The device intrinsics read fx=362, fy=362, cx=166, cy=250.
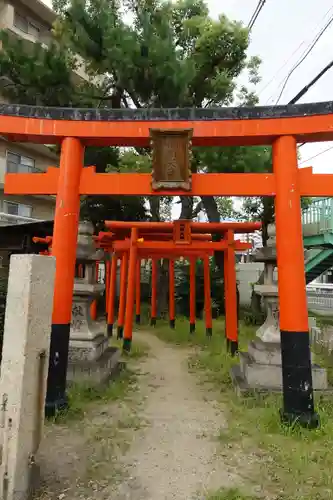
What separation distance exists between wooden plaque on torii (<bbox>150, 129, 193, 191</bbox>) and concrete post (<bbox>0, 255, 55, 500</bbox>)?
2.28 m

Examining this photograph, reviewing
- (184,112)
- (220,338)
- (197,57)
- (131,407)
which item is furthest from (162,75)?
(131,407)

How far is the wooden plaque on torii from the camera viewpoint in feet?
16.5

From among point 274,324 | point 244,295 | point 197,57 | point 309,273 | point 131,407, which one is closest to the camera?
point 131,407

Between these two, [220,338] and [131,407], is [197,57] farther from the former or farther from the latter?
[131,407]

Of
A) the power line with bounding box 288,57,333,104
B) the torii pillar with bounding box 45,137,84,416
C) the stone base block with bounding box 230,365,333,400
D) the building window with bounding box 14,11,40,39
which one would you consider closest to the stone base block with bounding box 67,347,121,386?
the torii pillar with bounding box 45,137,84,416

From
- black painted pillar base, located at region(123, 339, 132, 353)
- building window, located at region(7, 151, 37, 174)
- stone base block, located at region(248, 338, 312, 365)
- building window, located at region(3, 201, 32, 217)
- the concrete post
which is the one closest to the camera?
the concrete post

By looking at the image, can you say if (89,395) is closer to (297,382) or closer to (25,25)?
(297,382)

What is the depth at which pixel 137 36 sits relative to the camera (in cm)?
1184

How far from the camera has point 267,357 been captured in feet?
20.0

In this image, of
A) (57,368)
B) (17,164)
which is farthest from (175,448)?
(17,164)

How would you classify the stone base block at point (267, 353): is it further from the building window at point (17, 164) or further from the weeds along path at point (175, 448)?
the building window at point (17, 164)

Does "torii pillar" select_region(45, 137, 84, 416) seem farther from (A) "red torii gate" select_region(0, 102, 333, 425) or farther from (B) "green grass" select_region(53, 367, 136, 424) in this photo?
(B) "green grass" select_region(53, 367, 136, 424)

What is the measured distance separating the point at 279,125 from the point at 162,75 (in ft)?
26.2

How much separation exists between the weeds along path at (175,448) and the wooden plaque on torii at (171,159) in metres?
3.21
